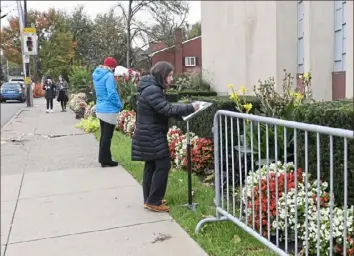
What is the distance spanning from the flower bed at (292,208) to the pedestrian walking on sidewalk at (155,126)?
103 cm

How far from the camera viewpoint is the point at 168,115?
165 inches

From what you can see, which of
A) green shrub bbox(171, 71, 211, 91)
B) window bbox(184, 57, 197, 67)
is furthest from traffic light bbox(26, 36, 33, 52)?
window bbox(184, 57, 197, 67)

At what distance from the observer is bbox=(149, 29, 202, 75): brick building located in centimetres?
3688

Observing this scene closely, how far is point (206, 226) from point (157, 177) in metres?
0.76

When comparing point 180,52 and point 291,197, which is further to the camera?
point 180,52

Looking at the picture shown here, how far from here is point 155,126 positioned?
4.36 metres

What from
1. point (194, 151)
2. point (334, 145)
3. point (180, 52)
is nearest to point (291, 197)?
point (334, 145)

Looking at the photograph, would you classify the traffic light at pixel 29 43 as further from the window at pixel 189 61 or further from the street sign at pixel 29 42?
the window at pixel 189 61

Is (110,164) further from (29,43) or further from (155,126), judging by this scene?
(29,43)

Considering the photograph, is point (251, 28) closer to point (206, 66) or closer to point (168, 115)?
point (168, 115)

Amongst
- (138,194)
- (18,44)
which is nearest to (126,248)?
(138,194)

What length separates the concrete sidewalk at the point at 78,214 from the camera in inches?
146

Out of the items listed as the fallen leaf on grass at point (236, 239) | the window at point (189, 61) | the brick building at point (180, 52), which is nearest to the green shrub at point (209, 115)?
the fallen leaf on grass at point (236, 239)

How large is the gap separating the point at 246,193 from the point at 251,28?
5.59 ft
